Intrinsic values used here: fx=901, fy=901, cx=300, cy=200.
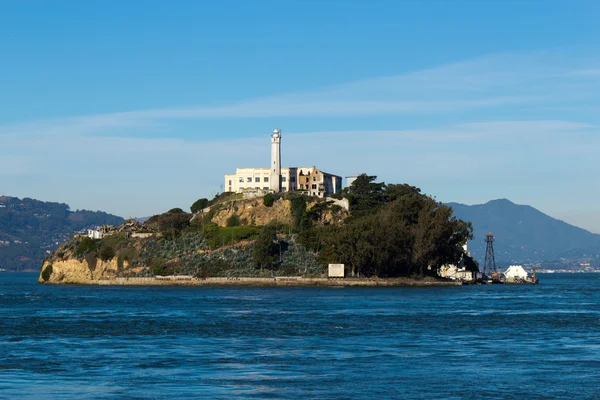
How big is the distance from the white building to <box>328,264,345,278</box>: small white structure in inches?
1207

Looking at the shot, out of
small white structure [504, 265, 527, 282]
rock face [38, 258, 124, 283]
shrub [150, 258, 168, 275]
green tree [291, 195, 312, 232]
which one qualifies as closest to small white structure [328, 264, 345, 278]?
green tree [291, 195, 312, 232]

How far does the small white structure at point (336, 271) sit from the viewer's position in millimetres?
121812

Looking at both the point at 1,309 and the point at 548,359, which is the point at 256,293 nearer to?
the point at 1,309

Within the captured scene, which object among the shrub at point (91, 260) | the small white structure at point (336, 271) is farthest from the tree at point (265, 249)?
the shrub at point (91, 260)

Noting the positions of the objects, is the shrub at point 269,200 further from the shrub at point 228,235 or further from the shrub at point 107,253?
the shrub at point 107,253

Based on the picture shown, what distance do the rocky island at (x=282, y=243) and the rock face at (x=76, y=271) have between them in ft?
0.55

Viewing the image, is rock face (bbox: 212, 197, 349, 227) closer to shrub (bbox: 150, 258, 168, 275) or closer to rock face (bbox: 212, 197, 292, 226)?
rock face (bbox: 212, 197, 292, 226)

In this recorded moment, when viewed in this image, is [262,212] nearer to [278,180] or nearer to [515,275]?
[278,180]

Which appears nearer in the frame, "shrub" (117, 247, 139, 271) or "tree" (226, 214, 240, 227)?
"shrub" (117, 247, 139, 271)

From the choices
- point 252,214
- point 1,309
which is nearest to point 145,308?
point 1,309

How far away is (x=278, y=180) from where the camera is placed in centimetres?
15288

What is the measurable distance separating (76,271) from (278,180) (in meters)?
36.8

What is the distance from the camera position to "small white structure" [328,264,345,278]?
121812 mm

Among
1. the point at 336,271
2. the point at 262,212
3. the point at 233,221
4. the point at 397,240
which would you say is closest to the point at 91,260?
the point at 233,221
